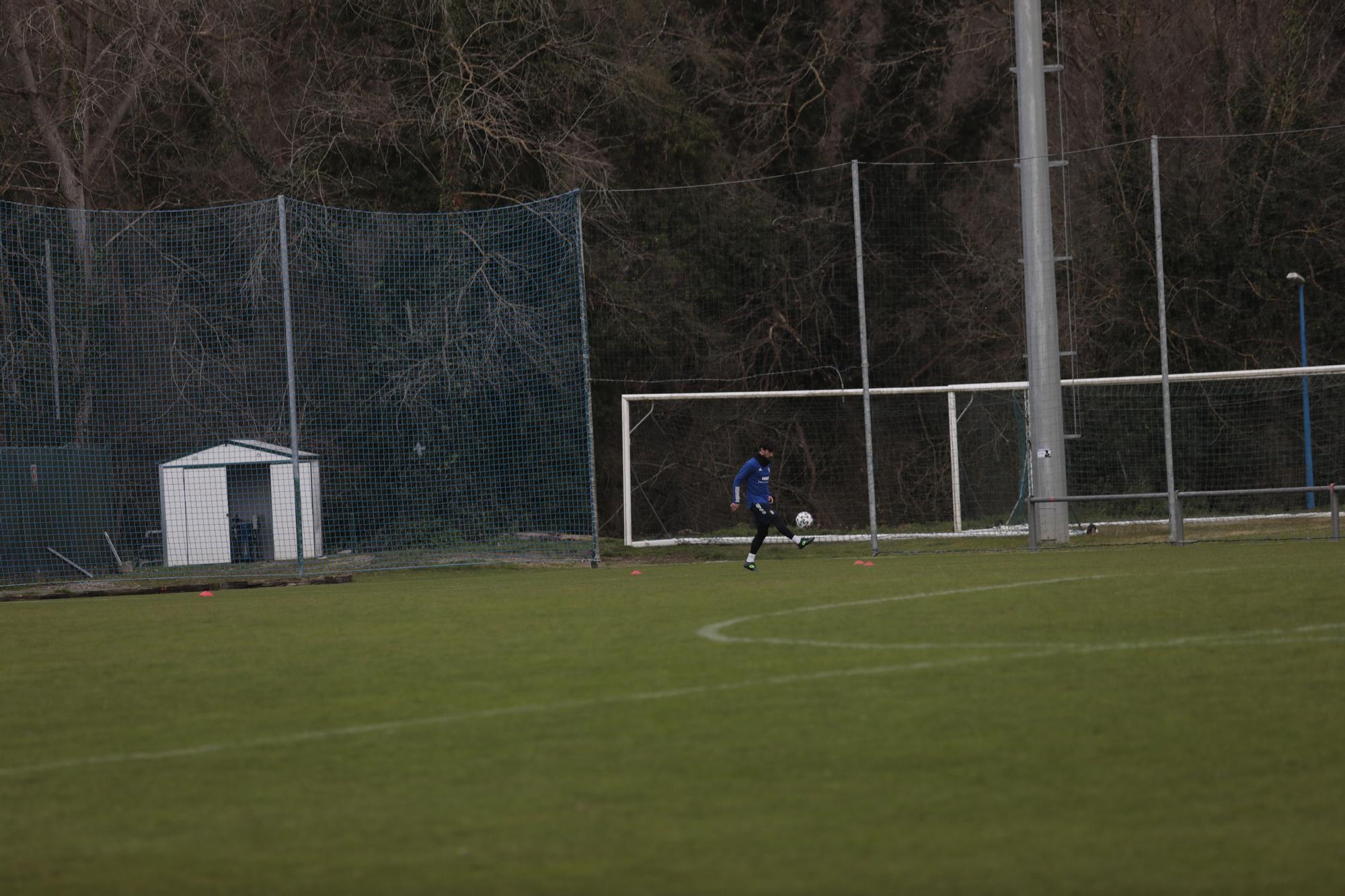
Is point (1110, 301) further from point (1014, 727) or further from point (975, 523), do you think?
point (1014, 727)

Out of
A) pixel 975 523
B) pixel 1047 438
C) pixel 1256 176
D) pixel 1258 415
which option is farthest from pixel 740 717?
pixel 1256 176

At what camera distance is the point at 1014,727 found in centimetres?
607

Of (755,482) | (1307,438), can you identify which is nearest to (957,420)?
(1307,438)

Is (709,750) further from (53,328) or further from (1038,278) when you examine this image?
(53,328)

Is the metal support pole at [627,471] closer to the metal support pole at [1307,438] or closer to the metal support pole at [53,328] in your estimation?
the metal support pole at [53,328]

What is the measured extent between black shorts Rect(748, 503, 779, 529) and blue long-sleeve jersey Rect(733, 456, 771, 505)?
0.12 meters

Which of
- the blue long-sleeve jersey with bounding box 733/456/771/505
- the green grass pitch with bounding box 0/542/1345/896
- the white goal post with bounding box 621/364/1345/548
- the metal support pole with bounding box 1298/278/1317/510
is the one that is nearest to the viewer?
the green grass pitch with bounding box 0/542/1345/896

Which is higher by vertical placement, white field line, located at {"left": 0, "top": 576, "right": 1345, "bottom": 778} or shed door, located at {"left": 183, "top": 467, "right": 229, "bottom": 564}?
shed door, located at {"left": 183, "top": 467, "right": 229, "bottom": 564}

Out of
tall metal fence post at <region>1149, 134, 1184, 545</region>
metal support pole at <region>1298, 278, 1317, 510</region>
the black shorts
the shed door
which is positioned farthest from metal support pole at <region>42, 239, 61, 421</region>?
metal support pole at <region>1298, 278, 1317, 510</region>

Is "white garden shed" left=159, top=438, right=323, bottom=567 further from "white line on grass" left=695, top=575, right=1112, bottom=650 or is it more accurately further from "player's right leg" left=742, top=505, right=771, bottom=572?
"white line on grass" left=695, top=575, right=1112, bottom=650

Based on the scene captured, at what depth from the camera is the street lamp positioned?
2059 cm

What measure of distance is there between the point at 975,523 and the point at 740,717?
1493cm

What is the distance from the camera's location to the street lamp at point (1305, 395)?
20589mm

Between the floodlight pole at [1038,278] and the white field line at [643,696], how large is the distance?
30.9 ft
